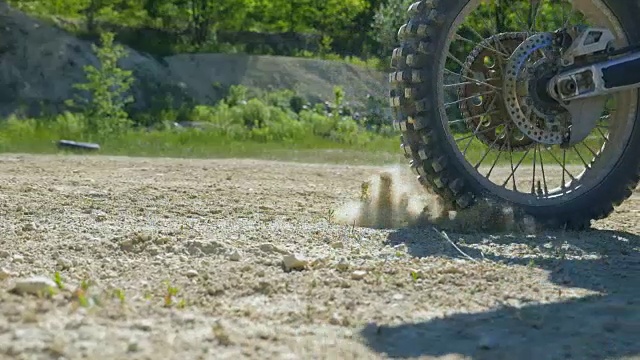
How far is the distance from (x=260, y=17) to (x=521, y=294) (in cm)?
4141

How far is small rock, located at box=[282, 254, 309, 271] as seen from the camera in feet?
16.3

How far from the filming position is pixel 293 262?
4.95 m

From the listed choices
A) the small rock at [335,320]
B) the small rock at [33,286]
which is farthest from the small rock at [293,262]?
the small rock at [33,286]

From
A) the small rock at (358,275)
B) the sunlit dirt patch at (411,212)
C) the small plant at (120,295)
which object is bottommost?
the small plant at (120,295)

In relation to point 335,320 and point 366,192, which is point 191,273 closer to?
point 335,320

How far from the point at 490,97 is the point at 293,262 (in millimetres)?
2979

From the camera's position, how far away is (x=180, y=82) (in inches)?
1475

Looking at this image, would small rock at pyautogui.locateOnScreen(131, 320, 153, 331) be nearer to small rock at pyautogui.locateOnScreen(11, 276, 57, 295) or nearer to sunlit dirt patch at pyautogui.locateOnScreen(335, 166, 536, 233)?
small rock at pyautogui.locateOnScreen(11, 276, 57, 295)

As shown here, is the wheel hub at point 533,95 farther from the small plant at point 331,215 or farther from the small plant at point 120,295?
the small plant at point 120,295

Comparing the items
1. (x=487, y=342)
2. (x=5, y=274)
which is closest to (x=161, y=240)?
(x=5, y=274)

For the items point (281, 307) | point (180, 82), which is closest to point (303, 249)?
point (281, 307)

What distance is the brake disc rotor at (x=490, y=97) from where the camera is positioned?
23.8 feet

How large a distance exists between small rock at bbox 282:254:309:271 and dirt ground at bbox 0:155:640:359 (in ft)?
0.04

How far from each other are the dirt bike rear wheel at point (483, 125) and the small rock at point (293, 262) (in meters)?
2.00
